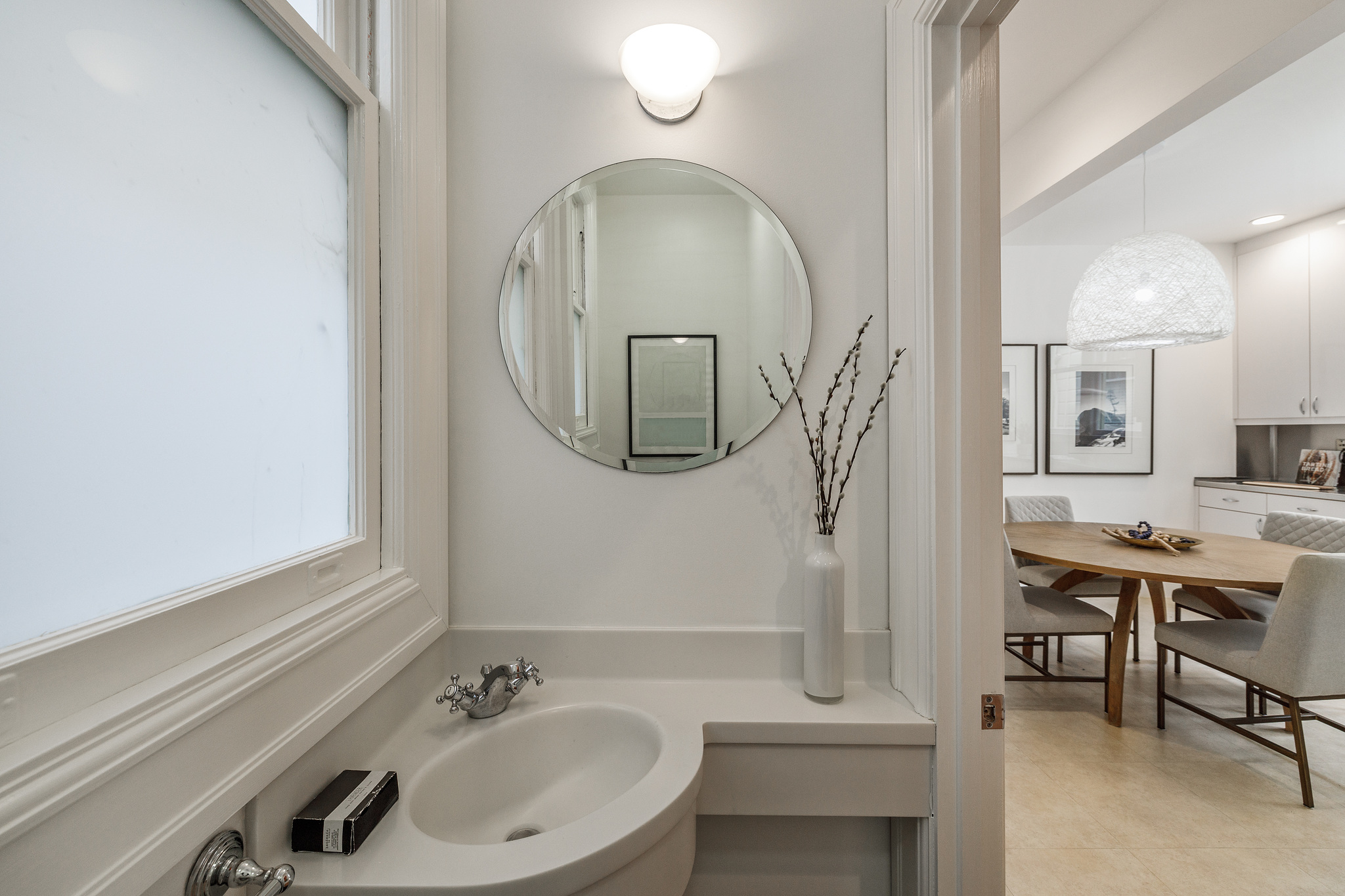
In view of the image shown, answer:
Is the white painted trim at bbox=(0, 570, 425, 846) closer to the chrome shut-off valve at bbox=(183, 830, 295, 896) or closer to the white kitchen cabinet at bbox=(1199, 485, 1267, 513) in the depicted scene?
the chrome shut-off valve at bbox=(183, 830, 295, 896)

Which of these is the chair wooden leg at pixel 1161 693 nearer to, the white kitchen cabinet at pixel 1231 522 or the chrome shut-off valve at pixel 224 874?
the white kitchen cabinet at pixel 1231 522

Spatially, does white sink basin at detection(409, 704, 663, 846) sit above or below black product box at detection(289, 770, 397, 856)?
below

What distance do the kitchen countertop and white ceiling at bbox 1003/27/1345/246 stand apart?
1711 millimetres

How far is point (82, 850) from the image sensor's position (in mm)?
467

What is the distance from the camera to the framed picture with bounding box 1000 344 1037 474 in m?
4.02

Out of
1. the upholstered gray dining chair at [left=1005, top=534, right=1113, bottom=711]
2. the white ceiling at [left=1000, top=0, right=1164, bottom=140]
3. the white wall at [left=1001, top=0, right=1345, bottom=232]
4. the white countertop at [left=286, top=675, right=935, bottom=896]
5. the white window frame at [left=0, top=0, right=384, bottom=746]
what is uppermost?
the white ceiling at [left=1000, top=0, right=1164, bottom=140]

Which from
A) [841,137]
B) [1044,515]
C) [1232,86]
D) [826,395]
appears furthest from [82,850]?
[1044,515]

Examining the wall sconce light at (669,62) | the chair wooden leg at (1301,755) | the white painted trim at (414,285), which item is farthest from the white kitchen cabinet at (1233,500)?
the white painted trim at (414,285)

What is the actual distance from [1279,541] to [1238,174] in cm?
193

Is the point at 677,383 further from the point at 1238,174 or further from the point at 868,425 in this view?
the point at 1238,174

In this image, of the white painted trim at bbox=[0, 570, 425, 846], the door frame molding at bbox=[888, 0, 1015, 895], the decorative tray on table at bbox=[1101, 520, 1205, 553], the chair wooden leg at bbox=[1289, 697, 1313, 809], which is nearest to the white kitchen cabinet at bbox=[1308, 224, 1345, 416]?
the decorative tray on table at bbox=[1101, 520, 1205, 553]

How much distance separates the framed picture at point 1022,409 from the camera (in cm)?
402

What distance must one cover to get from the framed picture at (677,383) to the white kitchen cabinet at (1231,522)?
4.36 metres

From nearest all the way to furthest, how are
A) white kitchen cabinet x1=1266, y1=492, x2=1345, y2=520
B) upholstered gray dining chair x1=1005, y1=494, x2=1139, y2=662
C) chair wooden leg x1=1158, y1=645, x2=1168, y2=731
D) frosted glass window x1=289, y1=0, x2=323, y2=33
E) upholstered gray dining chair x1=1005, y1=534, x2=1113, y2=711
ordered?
frosted glass window x1=289, y1=0, x2=323, y2=33 → chair wooden leg x1=1158, y1=645, x2=1168, y2=731 → upholstered gray dining chair x1=1005, y1=534, x2=1113, y2=711 → upholstered gray dining chair x1=1005, y1=494, x2=1139, y2=662 → white kitchen cabinet x1=1266, y1=492, x2=1345, y2=520
